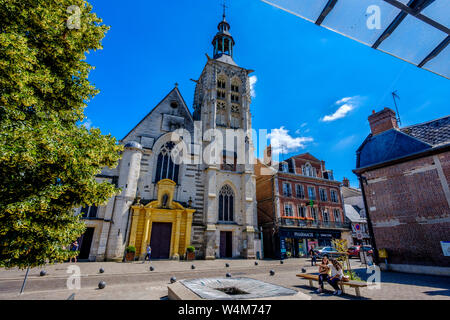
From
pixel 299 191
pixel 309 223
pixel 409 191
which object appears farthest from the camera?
pixel 299 191

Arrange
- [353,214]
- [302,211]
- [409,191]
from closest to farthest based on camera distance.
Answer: [409,191] → [302,211] → [353,214]

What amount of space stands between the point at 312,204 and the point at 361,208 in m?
15.4

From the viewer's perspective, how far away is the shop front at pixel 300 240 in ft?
79.3

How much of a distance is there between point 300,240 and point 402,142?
16.3 meters

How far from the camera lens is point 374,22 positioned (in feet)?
8.96

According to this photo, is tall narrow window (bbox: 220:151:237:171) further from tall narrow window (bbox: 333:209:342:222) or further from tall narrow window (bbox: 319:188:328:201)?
tall narrow window (bbox: 333:209:342:222)

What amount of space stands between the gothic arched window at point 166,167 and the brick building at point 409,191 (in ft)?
54.6

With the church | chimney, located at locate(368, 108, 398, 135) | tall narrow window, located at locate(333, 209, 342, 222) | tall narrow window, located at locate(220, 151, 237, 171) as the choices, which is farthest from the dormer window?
A: chimney, located at locate(368, 108, 398, 135)

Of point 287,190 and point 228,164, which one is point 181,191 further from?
point 287,190

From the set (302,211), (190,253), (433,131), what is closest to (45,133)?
(190,253)

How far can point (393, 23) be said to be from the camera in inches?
108

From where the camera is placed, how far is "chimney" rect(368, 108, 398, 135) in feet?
51.2
